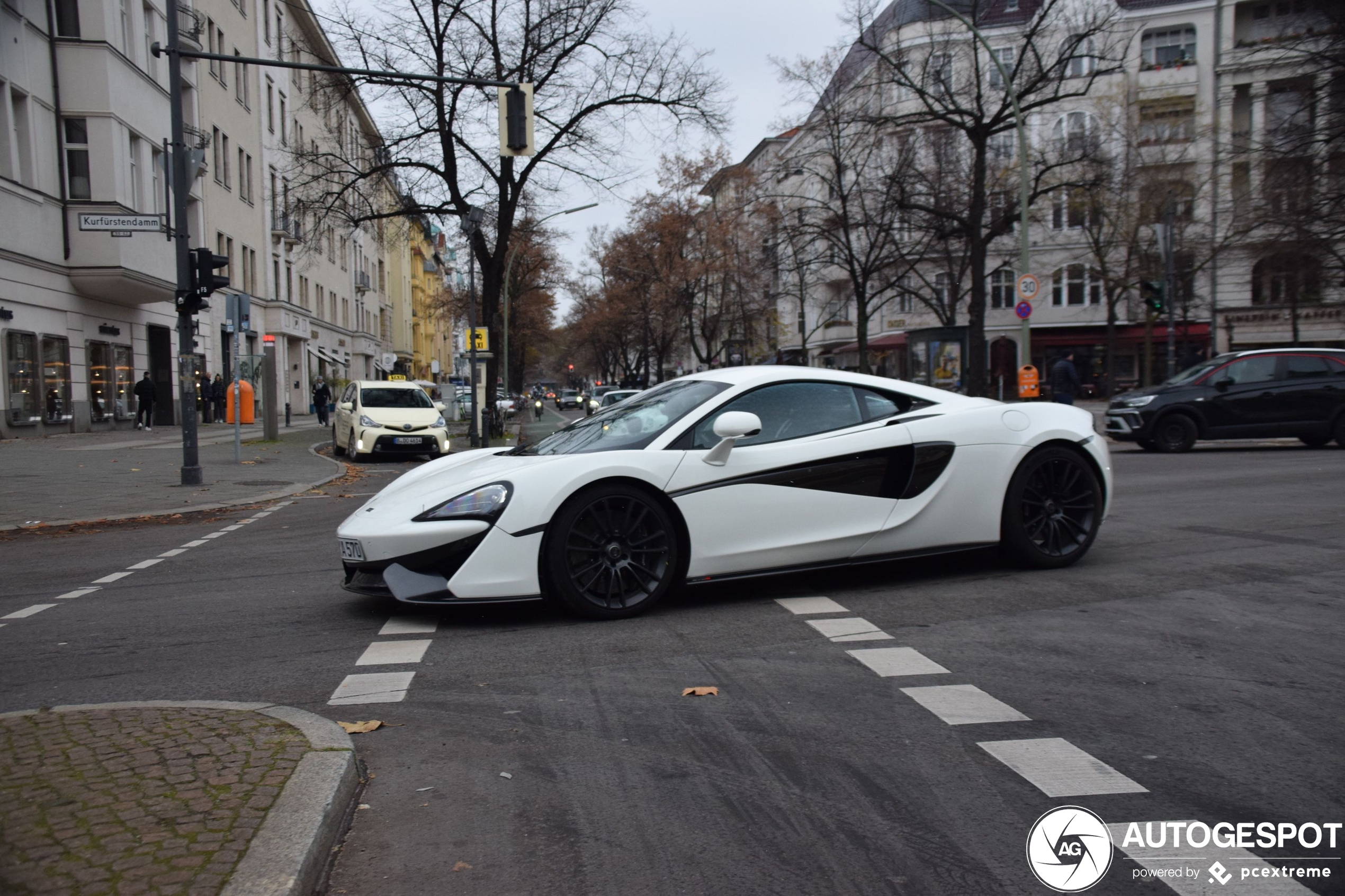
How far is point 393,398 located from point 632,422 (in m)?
16.9

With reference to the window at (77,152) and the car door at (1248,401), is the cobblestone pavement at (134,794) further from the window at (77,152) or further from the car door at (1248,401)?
the window at (77,152)

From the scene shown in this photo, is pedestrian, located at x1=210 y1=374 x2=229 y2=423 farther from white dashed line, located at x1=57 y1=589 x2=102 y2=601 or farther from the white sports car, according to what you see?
the white sports car

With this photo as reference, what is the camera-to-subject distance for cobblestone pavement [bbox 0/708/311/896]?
2578 millimetres

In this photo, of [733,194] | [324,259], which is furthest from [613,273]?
[324,259]

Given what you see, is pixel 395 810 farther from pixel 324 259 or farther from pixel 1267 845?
pixel 324 259

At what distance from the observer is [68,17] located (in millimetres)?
26453

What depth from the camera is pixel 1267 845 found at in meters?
2.90

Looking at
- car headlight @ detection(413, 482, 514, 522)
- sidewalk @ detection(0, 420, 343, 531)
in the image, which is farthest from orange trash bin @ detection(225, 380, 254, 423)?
car headlight @ detection(413, 482, 514, 522)

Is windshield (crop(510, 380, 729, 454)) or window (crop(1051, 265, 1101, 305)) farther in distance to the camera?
window (crop(1051, 265, 1101, 305))

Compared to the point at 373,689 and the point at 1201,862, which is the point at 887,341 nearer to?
the point at 373,689

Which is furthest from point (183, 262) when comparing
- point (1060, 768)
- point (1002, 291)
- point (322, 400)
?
point (1002, 291)

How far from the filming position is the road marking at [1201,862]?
2645 millimetres

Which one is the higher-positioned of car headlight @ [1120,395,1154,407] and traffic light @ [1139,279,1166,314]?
traffic light @ [1139,279,1166,314]

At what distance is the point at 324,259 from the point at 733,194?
21768 millimetres
